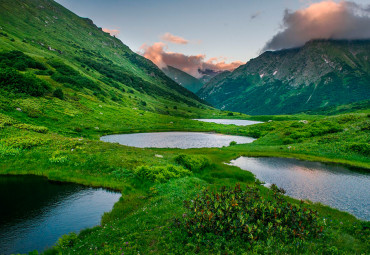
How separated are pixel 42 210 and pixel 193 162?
2191 centimetres

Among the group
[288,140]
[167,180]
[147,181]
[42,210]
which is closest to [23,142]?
[42,210]

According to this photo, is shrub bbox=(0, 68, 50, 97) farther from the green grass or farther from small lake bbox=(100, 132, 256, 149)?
small lake bbox=(100, 132, 256, 149)

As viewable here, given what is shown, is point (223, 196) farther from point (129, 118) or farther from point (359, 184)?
point (129, 118)

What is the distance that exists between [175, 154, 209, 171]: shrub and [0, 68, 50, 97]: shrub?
5968cm

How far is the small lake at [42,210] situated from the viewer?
14.2m

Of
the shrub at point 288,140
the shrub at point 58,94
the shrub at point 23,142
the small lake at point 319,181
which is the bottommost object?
→ the shrub at point 23,142

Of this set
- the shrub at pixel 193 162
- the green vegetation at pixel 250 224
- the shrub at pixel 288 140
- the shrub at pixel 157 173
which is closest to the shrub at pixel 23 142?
the shrub at pixel 157 173

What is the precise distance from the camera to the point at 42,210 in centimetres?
1841

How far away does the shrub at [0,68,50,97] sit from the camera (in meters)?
61.0

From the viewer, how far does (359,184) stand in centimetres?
2961

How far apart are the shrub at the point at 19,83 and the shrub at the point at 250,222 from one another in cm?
7343

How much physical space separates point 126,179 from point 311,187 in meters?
26.1

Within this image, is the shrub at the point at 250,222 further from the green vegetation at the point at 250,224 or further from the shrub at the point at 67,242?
the shrub at the point at 67,242

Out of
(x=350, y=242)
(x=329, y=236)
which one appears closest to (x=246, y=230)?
(x=329, y=236)
